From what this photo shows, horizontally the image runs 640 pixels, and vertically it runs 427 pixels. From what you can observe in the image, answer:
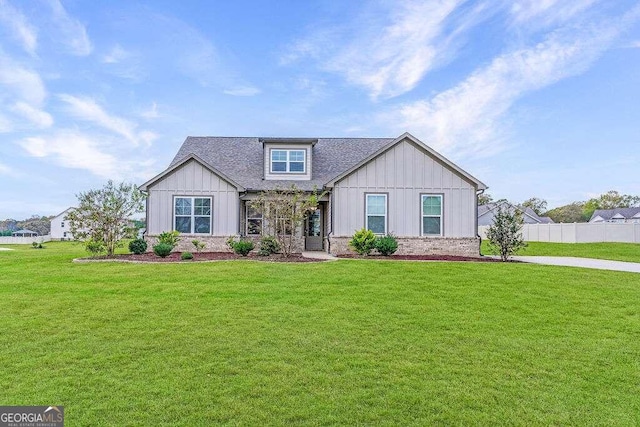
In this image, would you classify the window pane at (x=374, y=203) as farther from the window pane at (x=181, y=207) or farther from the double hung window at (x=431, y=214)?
the window pane at (x=181, y=207)

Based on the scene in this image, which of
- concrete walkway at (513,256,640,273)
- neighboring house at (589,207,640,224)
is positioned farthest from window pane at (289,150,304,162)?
neighboring house at (589,207,640,224)

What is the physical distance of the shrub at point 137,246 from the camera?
52.3 ft

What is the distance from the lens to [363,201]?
16.7 m

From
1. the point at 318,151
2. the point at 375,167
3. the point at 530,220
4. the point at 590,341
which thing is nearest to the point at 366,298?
the point at 590,341

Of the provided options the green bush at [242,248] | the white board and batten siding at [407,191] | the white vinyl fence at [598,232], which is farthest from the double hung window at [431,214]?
the white vinyl fence at [598,232]

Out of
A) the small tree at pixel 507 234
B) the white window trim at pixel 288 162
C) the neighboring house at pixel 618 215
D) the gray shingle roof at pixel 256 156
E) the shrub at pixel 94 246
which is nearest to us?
the shrub at pixel 94 246

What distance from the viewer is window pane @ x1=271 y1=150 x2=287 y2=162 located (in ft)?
64.9

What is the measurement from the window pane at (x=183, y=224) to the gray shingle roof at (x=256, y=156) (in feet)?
10.1

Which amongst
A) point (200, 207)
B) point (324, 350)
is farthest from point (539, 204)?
point (324, 350)

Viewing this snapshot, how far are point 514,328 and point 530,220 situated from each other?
60649mm

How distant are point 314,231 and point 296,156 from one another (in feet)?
13.6

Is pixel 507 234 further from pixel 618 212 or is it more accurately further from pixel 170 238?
pixel 618 212

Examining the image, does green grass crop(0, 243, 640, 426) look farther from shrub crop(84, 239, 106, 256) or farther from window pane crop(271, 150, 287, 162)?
window pane crop(271, 150, 287, 162)

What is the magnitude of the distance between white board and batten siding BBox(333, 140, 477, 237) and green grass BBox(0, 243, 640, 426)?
258 inches
